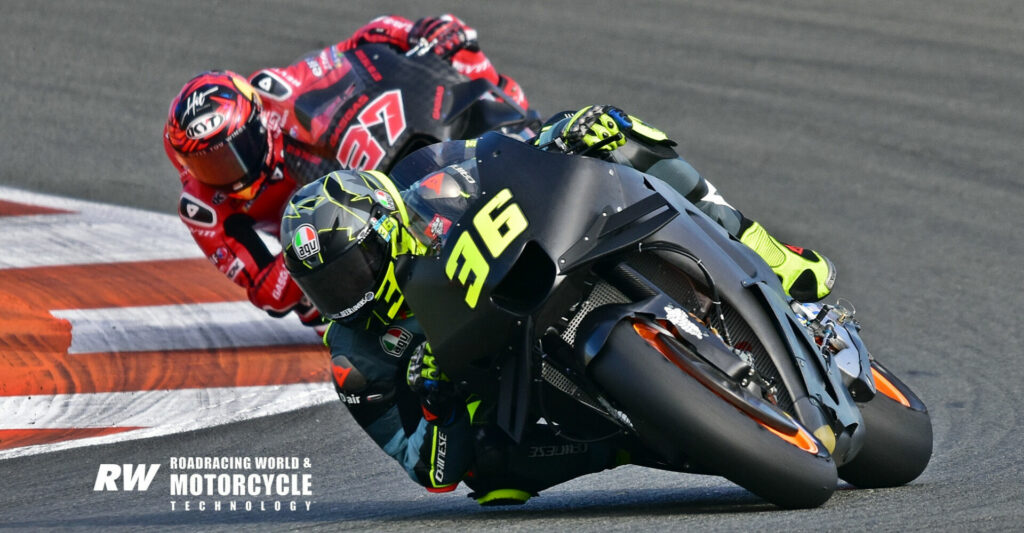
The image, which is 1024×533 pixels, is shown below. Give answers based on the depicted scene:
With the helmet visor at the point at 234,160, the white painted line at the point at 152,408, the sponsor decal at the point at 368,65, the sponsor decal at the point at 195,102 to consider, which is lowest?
the white painted line at the point at 152,408

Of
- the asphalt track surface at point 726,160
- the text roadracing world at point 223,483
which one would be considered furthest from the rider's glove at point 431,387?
the text roadracing world at point 223,483

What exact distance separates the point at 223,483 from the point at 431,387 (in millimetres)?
1626

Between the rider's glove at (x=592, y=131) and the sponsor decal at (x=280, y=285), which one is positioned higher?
the rider's glove at (x=592, y=131)

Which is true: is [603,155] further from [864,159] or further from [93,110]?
[93,110]

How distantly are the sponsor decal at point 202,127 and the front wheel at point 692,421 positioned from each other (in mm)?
4246

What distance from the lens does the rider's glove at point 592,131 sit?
16.1 ft

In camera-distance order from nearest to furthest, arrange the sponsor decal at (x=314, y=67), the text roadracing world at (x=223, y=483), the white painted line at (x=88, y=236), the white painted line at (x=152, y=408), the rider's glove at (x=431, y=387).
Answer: the rider's glove at (x=431, y=387) < the text roadracing world at (x=223, y=483) < the white painted line at (x=152, y=408) < the sponsor decal at (x=314, y=67) < the white painted line at (x=88, y=236)

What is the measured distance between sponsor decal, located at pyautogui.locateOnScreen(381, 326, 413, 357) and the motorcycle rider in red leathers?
9.23ft

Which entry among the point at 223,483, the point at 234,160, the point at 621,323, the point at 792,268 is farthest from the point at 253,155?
the point at 621,323

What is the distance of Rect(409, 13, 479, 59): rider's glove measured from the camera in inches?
344

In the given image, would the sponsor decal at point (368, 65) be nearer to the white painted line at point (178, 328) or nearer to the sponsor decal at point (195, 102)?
the sponsor decal at point (195, 102)

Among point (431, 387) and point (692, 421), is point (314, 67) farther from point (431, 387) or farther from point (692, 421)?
point (692, 421)

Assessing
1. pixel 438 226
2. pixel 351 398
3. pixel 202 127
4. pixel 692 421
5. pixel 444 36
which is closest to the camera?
pixel 692 421

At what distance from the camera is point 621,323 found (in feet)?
13.6
